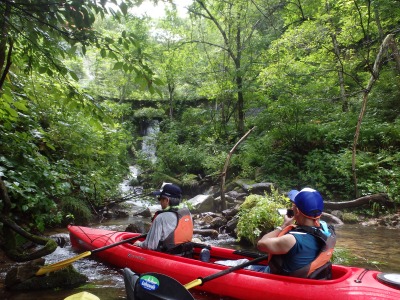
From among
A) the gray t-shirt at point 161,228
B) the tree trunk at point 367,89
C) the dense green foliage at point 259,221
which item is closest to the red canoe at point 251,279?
the gray t-shirt at point 161,228

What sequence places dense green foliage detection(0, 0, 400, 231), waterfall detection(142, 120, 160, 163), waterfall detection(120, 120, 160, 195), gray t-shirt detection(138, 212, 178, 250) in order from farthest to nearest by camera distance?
waterfall detection(142, 120, 160, 163) → waterfall detection(120, 120, 160, 195) → gray t-shirt detection(138, 212, 178, 250) → dense green foliage detection(0, 0, 400, 231)

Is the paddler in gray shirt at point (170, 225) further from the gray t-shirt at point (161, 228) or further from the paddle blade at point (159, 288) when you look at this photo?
the paddle blade at point (159, 288)

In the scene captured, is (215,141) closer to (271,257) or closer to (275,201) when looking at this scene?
(275,201)

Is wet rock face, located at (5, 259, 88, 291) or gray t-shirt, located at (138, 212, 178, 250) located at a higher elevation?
gray t-shirt, located at (138, 212, 178, 250)

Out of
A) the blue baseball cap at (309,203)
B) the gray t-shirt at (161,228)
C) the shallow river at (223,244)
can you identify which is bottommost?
the shallow river at (223,244)

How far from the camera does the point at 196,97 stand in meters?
20.3

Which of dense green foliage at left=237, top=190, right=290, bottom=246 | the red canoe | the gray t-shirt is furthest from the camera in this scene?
dense green foliage at left=237, top=190, right=290, bottom=246

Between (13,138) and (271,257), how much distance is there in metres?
3.31

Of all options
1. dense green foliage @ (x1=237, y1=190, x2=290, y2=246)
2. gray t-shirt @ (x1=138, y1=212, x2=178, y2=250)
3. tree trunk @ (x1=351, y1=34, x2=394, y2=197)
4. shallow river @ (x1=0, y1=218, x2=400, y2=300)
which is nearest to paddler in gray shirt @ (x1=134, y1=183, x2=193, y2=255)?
gray t-shirt @ (x1=138, y1=212, x2=178, y2=250)

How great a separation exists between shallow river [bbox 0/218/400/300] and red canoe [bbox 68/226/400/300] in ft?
0.86

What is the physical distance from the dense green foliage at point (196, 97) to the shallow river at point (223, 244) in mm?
836

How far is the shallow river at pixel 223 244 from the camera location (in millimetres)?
3949

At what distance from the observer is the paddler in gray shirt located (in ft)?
14.5

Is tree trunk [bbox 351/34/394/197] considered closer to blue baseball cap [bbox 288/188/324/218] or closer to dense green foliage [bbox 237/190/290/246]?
dense green foliage [bbox 237/190/290/246]
